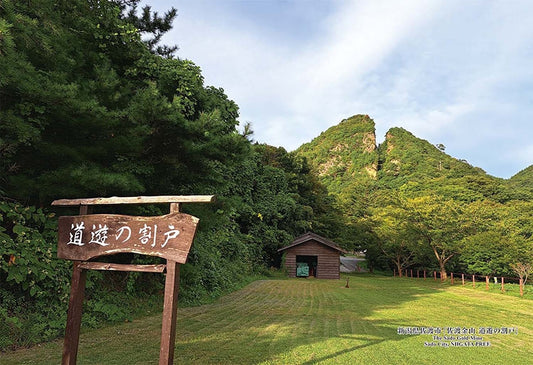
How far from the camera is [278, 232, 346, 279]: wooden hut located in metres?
23.0

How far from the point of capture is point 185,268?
8547 millimetres

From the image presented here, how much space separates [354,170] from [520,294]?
191 feet

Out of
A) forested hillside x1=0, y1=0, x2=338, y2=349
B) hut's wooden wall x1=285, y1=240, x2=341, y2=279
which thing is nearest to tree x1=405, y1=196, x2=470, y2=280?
hut's wooden wall x1=285, y1=240, x2=341, y2=279

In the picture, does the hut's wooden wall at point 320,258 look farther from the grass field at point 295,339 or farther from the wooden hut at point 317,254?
the grass field at point 295,339

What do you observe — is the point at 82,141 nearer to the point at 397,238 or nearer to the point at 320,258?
the point at 320,258

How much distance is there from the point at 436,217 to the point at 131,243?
84.4ft

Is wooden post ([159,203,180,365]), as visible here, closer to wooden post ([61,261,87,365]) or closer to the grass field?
wooden post ([61,261,87,365])

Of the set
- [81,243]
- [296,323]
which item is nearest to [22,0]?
[81,243]

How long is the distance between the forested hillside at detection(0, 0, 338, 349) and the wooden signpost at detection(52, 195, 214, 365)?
179 centimetres

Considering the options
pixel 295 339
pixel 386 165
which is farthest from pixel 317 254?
pixel 386 165

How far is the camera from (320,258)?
76.0ft

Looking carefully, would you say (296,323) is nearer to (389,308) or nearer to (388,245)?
(389,308)

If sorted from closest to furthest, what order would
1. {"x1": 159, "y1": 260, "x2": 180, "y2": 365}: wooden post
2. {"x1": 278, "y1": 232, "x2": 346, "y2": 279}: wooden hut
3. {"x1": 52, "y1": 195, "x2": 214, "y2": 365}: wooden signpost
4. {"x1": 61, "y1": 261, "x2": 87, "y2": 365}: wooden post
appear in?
1. {"x1": 159, "y1": 260, "x2": 180, "y2": 365}: wooden post
2. {"x1": 52, "y1": 195, "x2": 214, "y2": 365}: wooden signpost
3. {"x1": 61, "y1": 261, "x2": 87, "y2": 365}: wooden post
4. {"x1": 278, "y1": 232, "x2": 346, "y2": 279}: wooden hut

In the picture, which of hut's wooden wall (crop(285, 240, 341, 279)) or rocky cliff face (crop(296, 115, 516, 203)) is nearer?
hut's wooden wall (crop(285, 240, 341, 279))
